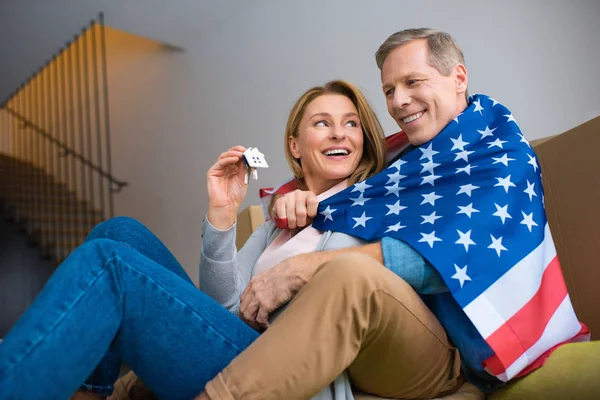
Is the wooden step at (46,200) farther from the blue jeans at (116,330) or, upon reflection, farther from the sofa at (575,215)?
the blue jeans at (116,330)

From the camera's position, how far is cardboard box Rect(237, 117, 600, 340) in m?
1.24

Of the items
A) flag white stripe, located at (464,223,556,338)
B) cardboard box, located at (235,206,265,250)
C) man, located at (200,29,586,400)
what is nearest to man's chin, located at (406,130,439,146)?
man, located at (200,29,586,400)

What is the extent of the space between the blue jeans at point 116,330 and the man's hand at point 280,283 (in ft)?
0.45

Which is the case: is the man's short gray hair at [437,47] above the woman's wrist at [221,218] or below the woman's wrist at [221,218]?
above

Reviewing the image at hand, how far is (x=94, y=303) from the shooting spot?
82cm

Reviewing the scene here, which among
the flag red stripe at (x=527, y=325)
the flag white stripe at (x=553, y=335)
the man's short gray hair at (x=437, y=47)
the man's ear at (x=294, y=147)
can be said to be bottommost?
the flag white stripe at (x=553, y=335)

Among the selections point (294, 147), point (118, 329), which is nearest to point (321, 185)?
point (294, 147)

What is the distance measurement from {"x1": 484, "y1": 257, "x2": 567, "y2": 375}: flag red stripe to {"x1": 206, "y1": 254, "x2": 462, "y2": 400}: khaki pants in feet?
0.28

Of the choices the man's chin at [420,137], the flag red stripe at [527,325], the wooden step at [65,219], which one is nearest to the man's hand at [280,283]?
the flag red stripe at [527,325]

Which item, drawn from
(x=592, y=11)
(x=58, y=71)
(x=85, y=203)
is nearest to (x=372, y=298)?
(x=592, y=11)

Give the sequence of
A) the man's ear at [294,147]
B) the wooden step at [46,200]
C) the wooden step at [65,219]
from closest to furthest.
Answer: the man's ear at [294,147] < the wooden step at [65,219] < the wooden step at [46,200]

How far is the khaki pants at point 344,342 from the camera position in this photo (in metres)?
0.80

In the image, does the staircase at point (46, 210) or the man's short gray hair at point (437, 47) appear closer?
the man's short gray hair at point (437, 47)

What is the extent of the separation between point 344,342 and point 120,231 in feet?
1.97
